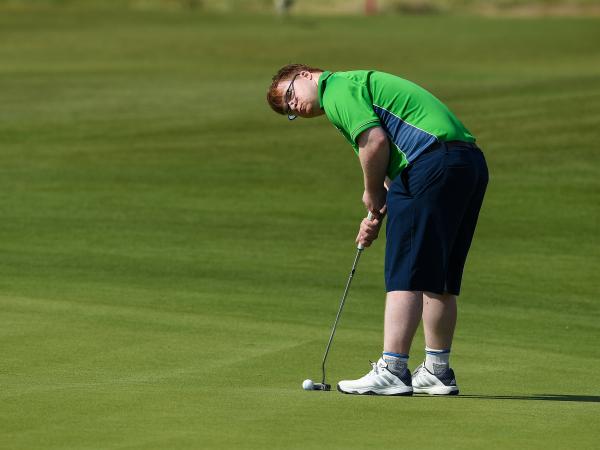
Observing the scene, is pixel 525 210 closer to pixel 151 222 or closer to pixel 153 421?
pixel 151 222

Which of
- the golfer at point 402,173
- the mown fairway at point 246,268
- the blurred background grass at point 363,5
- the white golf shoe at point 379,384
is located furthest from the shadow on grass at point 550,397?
the blurred background grass at point 363,5

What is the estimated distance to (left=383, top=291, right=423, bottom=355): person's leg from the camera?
22.0 feet

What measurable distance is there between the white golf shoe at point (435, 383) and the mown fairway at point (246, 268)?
20 cm

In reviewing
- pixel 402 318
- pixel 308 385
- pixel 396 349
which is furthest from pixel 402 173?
pixel 308 385

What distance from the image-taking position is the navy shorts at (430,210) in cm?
659

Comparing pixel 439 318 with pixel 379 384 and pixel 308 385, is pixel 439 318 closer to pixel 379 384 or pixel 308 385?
pixel 379 384

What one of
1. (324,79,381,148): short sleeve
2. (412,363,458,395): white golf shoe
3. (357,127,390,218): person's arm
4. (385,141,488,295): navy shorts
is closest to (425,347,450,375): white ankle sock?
(412,363,458,395): white golf shoe

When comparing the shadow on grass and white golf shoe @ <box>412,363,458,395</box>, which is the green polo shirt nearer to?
white golf shoe @ <box>412,363,458,395</box>

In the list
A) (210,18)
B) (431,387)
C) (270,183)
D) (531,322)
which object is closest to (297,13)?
(210,18)

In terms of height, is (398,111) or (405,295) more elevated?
(398,111)

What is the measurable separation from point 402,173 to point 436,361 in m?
1.00

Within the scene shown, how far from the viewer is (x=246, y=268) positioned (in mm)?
11664

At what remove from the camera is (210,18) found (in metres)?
38.5

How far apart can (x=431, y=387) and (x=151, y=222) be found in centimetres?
717
